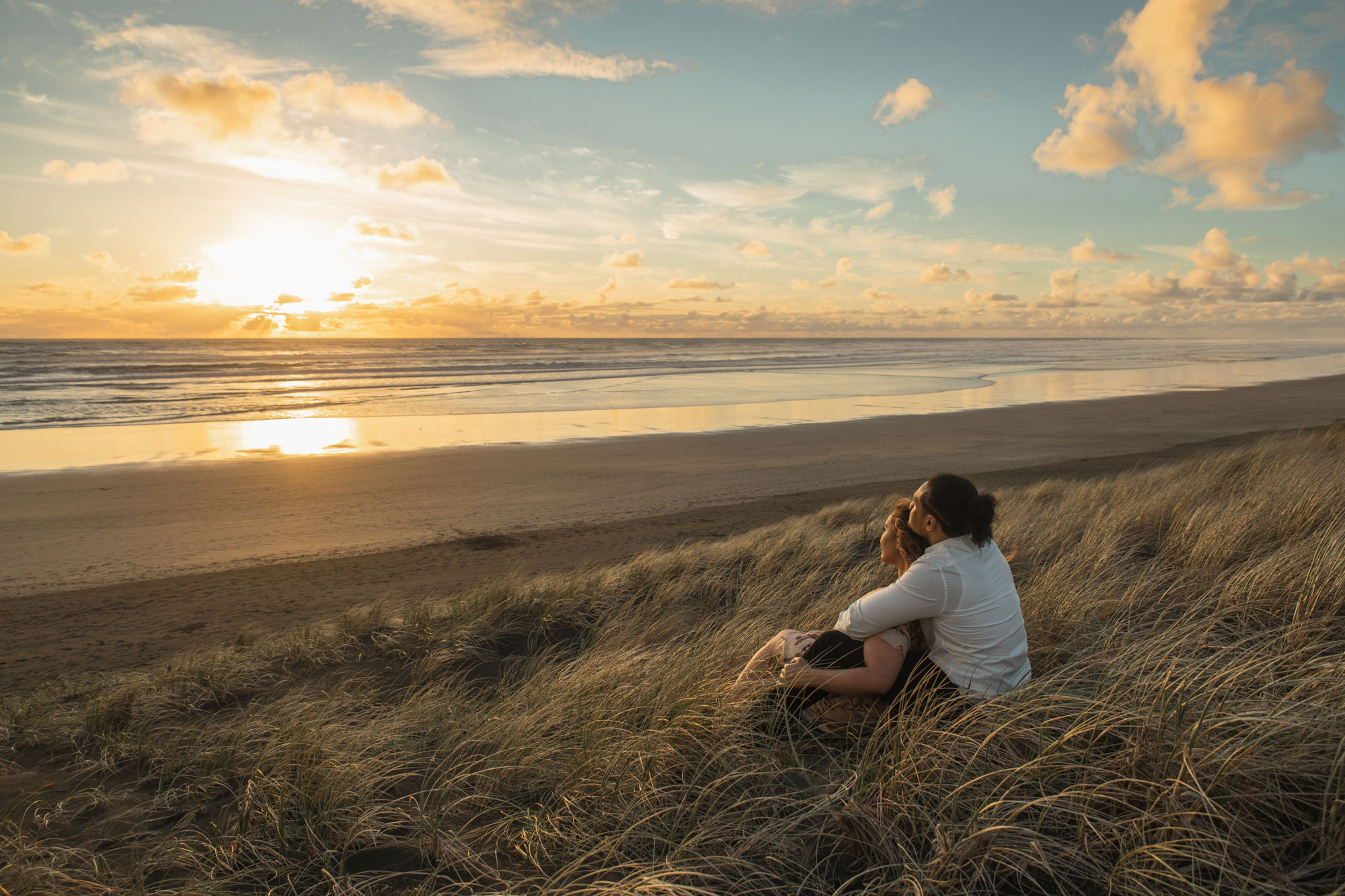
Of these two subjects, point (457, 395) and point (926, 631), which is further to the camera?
point (457, 395)

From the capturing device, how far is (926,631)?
3.52 metres

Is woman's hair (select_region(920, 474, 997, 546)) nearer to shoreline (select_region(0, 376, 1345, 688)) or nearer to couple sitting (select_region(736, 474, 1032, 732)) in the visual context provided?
couple sitting (select_region(736, 474, 1032, 732))

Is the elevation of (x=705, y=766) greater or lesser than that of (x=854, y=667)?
lesser

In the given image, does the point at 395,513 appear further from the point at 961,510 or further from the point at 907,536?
the point at 961,510

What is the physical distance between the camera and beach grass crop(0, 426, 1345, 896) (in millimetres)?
2459

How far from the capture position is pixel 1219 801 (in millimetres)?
2492

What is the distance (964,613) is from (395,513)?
32.5 feet

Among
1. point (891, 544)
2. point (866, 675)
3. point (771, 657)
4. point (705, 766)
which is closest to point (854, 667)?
point (866, 675)

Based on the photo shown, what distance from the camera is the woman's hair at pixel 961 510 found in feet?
10.6

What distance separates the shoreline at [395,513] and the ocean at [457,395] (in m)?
2.71

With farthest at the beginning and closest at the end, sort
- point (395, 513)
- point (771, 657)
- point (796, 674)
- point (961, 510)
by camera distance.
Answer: point (395, 513) → point (771, 657) → point (796, 674) → point (961, 510)

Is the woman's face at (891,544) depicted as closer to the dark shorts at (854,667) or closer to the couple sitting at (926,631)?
the couple sitting at (926,631)

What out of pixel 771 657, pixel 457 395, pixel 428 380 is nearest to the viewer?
pixel 771 657

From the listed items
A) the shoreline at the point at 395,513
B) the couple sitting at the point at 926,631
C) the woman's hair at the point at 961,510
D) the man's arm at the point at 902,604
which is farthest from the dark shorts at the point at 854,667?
the shoreline at the point at 395,513
